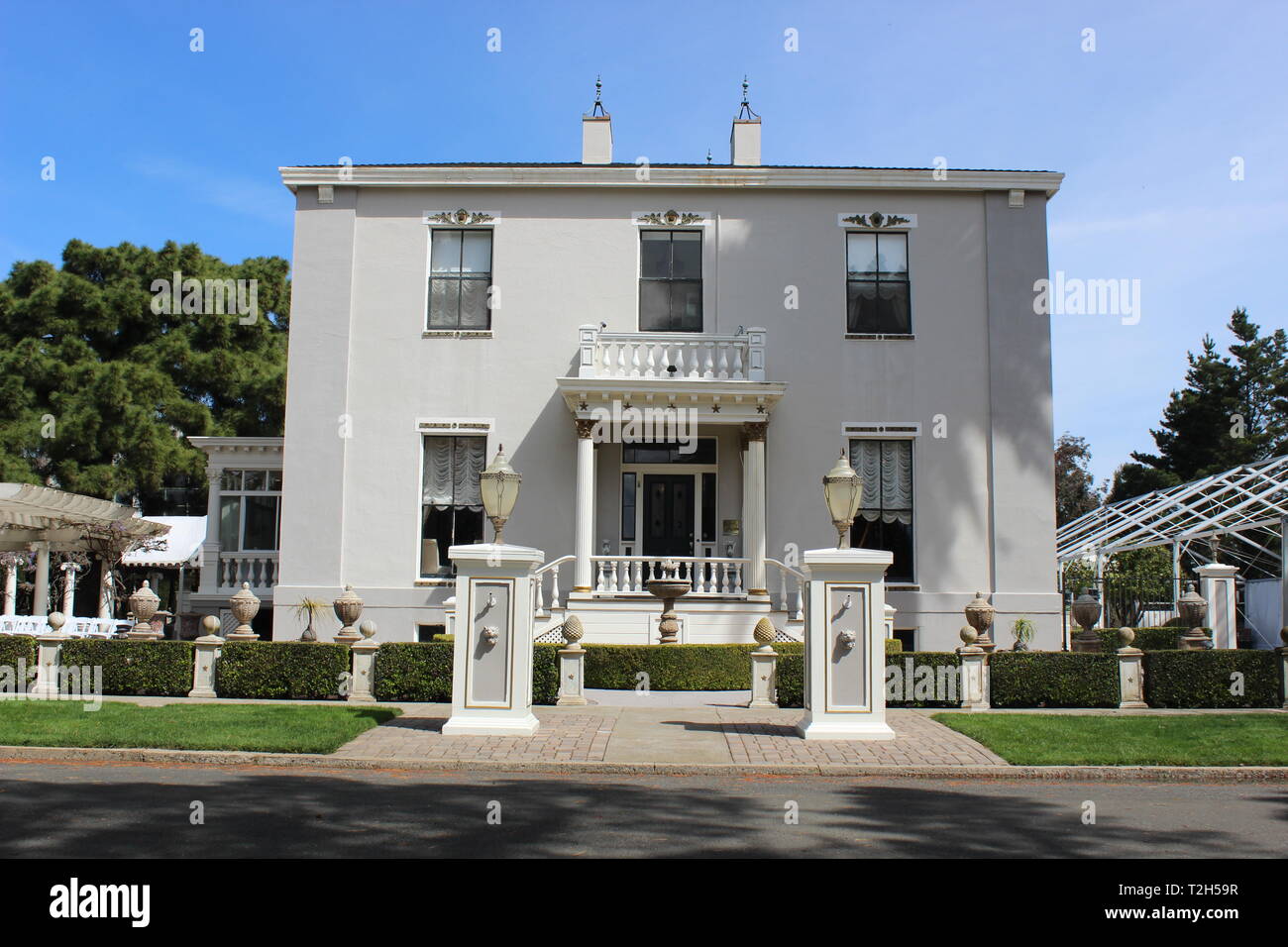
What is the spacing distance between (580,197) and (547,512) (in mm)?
6365

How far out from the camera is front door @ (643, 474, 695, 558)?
70.4 ft

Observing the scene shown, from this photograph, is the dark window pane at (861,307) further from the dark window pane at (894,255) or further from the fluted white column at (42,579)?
the fluted white column at (42,579)

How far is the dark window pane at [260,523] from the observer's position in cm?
2338

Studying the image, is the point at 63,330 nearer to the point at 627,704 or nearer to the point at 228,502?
the point at 228,502

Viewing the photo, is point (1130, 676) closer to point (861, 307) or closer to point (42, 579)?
point (861, 307)

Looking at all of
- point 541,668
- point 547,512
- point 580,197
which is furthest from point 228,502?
point 541,668

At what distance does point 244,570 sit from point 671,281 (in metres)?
10.8

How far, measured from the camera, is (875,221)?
21922 mm

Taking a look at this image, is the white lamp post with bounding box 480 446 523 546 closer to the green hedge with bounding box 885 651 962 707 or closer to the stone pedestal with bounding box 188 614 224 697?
the stone pedestal with bounding box 188 614 224 697

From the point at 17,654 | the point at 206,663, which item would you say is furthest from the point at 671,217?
the point at 17,654

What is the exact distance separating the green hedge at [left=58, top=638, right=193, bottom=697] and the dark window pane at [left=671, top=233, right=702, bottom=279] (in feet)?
37.8

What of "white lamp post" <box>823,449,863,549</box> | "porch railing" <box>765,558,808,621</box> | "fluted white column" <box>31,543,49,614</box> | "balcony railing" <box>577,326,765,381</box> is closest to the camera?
"white lamp post" <box>823,449,863,549</box>

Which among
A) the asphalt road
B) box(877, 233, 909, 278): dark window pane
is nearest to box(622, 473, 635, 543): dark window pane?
box(877, 233, 909, 278): dark window pane
